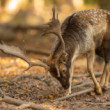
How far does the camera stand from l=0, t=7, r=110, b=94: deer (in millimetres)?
5901

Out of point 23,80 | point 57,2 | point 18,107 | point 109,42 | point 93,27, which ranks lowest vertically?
point 57,2

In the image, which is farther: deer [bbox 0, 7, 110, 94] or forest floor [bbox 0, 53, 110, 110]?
deer [bbox 0, 7, 110, 94]

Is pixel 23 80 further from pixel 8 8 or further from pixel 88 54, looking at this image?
pixel 8 8

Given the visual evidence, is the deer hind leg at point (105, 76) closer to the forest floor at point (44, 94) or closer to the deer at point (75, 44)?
the deer at point (75, 44)

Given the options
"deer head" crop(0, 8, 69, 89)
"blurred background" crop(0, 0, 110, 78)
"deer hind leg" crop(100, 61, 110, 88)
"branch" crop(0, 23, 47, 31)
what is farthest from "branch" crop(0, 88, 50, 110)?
"branch" crop(0, 23, 47, 31)

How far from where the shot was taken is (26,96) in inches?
254

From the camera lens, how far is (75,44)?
6379mm

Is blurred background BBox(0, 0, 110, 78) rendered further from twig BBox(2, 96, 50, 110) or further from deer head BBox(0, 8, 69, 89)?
twig BBox(2, 96, 50, 110)

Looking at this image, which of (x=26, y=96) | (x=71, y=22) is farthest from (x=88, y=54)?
(x=26, y=96)

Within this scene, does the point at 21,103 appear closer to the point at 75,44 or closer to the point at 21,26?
the point at 75,44

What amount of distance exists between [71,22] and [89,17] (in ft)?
1.67

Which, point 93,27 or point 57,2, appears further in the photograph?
point 57,2

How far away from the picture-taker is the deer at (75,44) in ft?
19.4

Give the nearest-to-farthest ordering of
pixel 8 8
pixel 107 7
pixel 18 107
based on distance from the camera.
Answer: pixel 18 107 < pixel 107 7 < pixel 8 8
